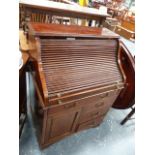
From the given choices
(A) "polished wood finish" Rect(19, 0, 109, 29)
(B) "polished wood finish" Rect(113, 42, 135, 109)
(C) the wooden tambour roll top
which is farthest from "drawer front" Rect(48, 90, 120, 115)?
(A) "polished wood finish" Rect(19, 0, 109, 29)

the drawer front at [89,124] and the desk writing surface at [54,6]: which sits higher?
the desk writing surface at [54,6]

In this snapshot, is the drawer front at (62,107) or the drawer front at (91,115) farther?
the drawer front at (91,115)

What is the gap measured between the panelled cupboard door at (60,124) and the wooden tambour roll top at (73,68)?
2 centimetres

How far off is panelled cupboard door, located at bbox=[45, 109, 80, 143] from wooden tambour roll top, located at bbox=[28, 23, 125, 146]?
0.02 metres

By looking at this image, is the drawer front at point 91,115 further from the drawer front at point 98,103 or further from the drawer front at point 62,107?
the drawer front at point 62,107

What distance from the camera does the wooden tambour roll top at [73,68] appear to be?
111 centimetres

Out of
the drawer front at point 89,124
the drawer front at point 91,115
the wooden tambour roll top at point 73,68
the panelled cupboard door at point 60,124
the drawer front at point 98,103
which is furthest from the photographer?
the drawer front at point 89,124

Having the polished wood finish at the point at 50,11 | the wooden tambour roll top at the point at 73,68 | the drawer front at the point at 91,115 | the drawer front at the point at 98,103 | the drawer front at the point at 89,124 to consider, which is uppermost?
the polished wood finish at the point at 50,11

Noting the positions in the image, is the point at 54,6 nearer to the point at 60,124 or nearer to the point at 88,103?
the point at 88,103

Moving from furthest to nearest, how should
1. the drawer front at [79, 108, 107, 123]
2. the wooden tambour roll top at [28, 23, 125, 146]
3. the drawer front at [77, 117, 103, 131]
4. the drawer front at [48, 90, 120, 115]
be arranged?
the drawer front at [77, 117, 103, 131] < the drawer front at [79, 108, 107, 123] < the drawer front at [48, 90, 120, 115] < the wooden tambour roll top at [28, 23, 125, 146]

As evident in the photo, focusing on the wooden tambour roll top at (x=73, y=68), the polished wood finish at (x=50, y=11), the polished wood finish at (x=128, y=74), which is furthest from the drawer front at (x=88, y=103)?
the polished wood finish at (x=50, y=11)

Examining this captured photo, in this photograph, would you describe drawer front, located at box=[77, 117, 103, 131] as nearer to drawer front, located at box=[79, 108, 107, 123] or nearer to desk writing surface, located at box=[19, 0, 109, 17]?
drawer front, located at box=[79, 108, 107, 123]

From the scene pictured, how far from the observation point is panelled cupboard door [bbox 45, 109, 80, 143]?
133 centimetres
